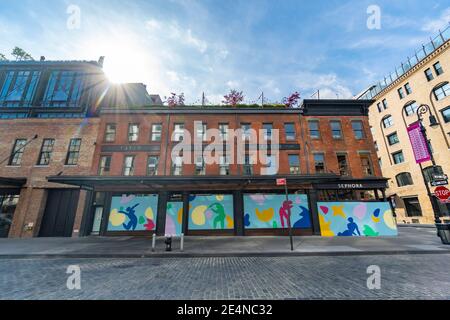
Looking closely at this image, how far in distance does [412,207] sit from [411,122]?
498 inches

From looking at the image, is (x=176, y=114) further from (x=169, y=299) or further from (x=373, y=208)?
(x=373, y=208)

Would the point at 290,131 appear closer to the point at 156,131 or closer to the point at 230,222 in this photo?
the point at 230,222

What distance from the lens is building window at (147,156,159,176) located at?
16.3 m

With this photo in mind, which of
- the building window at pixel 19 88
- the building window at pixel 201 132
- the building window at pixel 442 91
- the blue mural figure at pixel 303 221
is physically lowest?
the blue mural figure at pixel 303 221

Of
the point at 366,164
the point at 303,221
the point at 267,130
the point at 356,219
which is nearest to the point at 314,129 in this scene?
the point at 267,130

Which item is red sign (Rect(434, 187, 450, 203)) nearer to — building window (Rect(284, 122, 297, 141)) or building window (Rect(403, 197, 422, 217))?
building window (Rect(284, 122, 297, 141))

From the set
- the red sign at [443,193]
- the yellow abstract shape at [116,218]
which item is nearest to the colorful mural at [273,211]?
the red sign at [443,193]

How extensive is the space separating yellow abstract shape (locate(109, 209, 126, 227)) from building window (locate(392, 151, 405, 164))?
39.2 m

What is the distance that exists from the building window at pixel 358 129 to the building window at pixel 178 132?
682 inches

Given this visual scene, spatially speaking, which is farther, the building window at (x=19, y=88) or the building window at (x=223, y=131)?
the building window at (x=19, y=88)

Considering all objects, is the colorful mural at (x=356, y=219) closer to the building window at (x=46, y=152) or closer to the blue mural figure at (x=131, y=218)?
the blue mural figure at (x=131, y=218)

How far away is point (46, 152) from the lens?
16.9 m

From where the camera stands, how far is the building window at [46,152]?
16.6 meters
